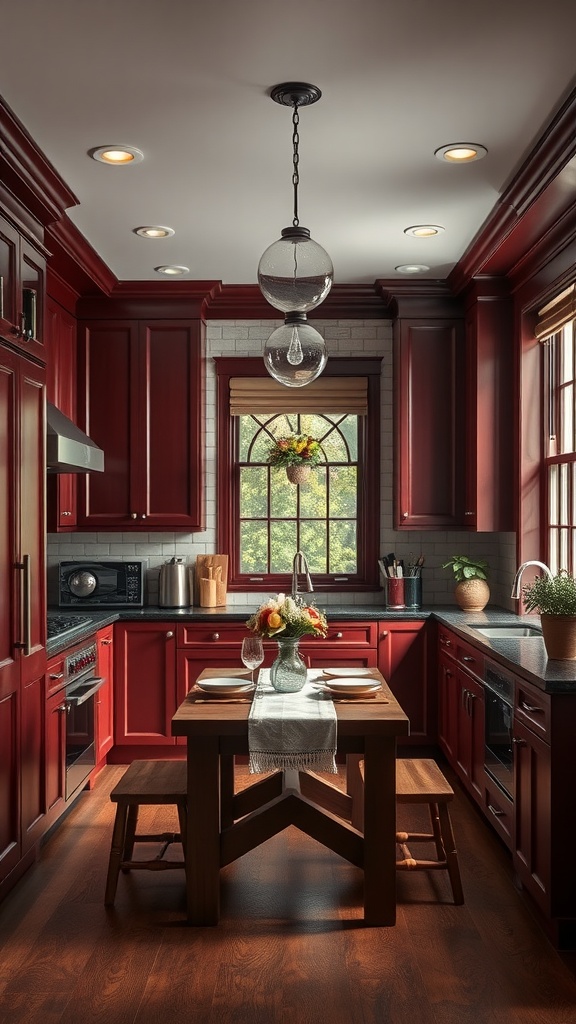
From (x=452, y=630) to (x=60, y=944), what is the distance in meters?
2.68

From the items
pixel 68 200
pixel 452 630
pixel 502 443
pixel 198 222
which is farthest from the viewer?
pixel 502 443

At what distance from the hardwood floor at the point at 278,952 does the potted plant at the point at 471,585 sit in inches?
75.7

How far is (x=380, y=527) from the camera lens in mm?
6371

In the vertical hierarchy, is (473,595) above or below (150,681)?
above

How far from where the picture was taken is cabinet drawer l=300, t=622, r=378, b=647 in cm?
576

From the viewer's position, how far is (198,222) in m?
4.77

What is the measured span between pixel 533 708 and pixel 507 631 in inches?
64.4

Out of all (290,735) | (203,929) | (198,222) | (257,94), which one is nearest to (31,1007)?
(203,929)

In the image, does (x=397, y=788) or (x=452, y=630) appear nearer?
(x=397, y=788)

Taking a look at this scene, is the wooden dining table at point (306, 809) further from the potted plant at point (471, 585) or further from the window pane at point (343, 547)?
the window pane at point (343, 547)

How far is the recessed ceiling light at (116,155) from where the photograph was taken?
3.80 metres

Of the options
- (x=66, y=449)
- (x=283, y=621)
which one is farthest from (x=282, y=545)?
(x=283, y=621)

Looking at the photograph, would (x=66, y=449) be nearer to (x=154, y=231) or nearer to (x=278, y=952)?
(x=154, y=231)

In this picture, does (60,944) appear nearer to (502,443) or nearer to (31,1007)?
(31,1007)
